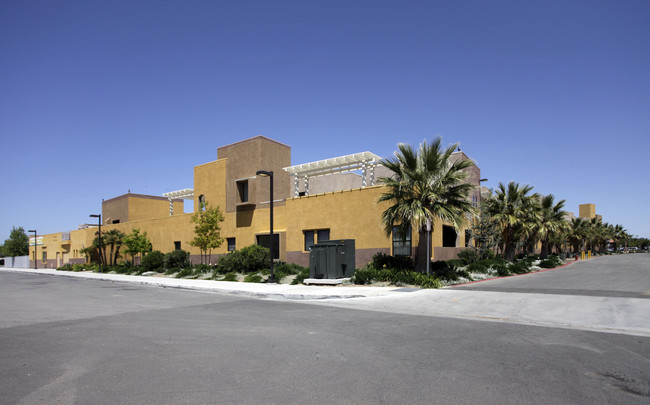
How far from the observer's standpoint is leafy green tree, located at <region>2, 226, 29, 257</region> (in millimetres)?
87037

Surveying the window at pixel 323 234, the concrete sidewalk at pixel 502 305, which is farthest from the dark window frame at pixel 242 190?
the concrete sidewalk at pixel 502 305

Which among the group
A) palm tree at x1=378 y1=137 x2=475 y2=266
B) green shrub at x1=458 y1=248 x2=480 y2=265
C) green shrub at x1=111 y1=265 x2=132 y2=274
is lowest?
green shrub at x1=111 y1=265 x2=132 y2=274

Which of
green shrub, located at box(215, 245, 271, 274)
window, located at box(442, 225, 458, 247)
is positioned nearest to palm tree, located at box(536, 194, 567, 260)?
window, located at box(442, 225, 458, 247)

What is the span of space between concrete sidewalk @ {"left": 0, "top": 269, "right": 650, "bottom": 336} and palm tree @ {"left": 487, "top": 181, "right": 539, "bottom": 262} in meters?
17.2

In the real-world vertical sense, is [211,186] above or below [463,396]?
above

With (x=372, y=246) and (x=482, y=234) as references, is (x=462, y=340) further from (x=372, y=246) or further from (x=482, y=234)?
(x=482, y=234)

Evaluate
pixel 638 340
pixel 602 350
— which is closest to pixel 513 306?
pixel 638 340

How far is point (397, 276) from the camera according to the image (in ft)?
57.0

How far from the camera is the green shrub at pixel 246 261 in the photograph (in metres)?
25.9

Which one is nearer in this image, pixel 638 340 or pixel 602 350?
pixel 602 350

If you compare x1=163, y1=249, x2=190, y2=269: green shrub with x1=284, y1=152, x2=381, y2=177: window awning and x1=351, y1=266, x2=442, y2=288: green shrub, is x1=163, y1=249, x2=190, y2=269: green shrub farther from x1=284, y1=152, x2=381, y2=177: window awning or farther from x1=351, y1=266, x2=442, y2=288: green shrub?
x1=351, y1=266, x2=442, y2=288: green shrub

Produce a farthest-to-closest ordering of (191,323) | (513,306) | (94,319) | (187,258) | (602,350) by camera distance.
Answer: (187,258) → (513,306) → (94,319) → (191,323) → (602,350)

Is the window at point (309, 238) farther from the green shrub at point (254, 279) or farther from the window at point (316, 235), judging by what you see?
the green shrub at point (254, 279)

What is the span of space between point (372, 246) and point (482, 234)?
10.0 metres
